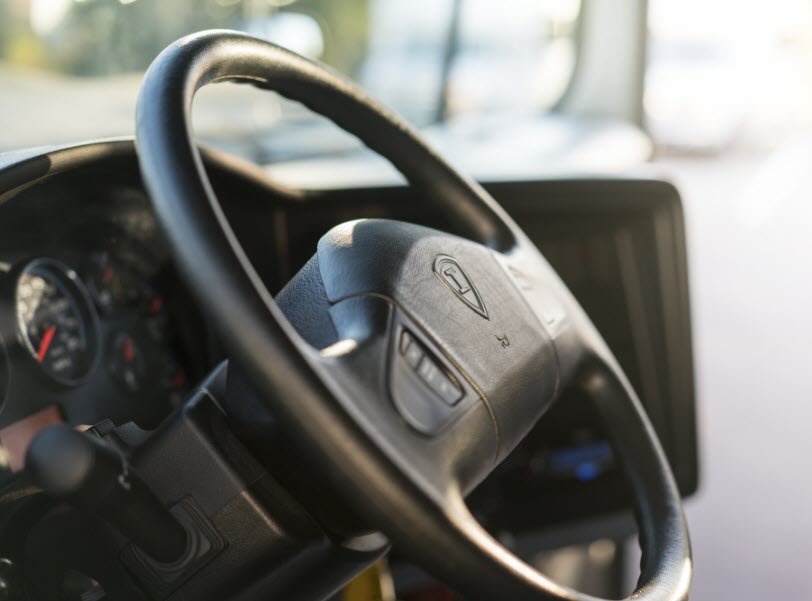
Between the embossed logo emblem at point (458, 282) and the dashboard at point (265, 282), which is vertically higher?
the embossed logo emblem at point (458, 282)

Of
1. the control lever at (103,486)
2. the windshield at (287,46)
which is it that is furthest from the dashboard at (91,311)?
the control lever at (103,486)

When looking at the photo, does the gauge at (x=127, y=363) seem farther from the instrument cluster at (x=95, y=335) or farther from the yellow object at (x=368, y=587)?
the yellow object at (x=368, y=587)

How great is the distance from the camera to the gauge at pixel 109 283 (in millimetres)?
1128

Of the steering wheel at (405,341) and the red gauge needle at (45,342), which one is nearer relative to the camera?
the steering wheel at (405,341)

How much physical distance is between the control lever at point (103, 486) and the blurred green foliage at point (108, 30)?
0.93m

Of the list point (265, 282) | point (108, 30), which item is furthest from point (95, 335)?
point (108, 30)

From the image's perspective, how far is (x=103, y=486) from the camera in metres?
0.57

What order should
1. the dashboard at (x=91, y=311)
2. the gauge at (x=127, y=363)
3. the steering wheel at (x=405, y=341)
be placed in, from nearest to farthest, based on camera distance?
the steering wheel at (x=405, y=341) → the dashboard at (x=91, y=311) → the gauge at (x=127, y=363)

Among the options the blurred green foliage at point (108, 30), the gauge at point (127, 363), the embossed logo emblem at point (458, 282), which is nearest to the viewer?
the embossed logo emblem at point (458, 282)

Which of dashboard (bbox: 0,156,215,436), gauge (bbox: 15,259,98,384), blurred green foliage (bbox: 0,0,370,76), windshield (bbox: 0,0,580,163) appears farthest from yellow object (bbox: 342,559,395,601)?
blurred green foliage (bbox: 0,0,370,76)

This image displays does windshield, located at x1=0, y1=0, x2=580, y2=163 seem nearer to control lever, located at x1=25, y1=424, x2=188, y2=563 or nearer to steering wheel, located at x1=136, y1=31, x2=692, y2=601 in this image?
steering wheel, located at x1=136, y1=31, x2=692, y2=601

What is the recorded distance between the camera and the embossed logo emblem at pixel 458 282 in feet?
2.43

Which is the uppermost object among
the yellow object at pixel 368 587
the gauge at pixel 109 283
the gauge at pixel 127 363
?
the gauge at pixel 109 283

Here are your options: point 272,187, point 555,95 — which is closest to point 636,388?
point 272,187
